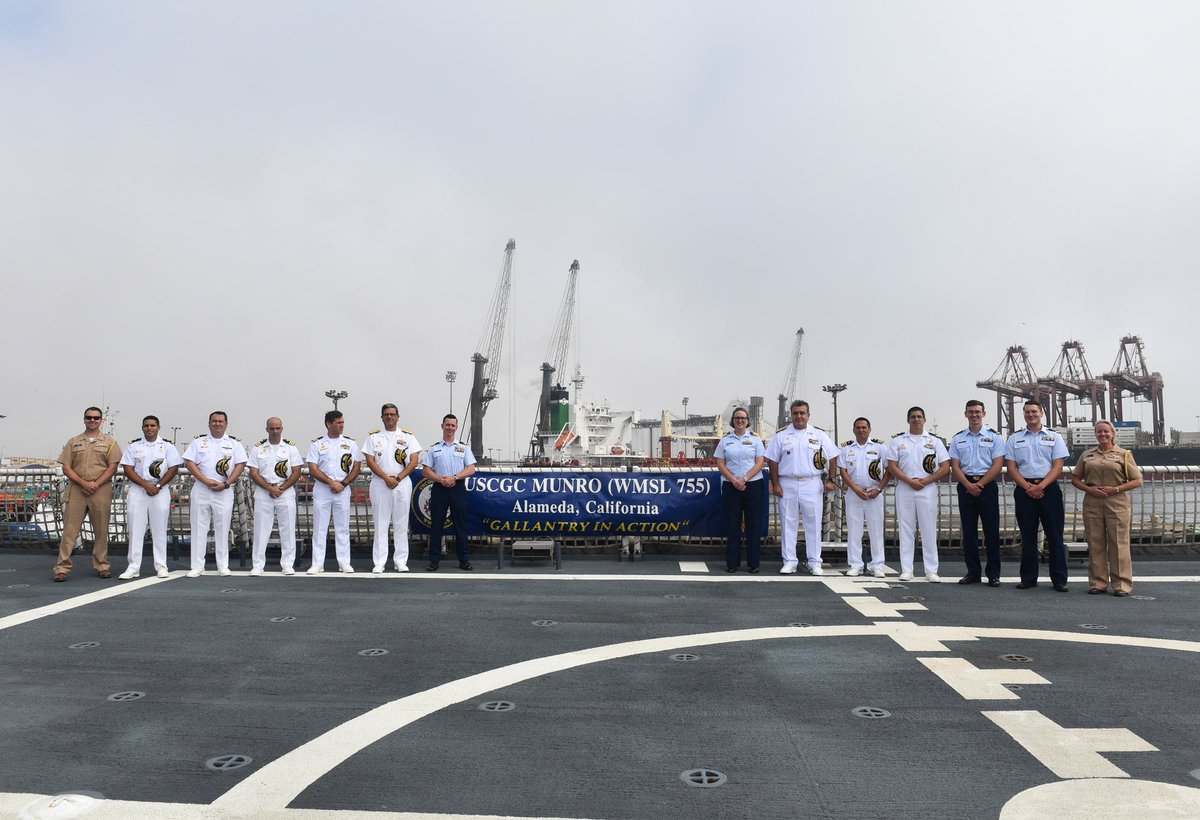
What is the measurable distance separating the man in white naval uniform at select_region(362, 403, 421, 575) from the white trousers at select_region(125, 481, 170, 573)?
2.24 meters

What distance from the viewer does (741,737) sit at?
3436mm

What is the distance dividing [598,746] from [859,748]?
1149 millimetres

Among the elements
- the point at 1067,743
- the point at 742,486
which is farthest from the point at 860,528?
the point at 1067,743

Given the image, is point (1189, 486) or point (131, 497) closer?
point (131, 497)

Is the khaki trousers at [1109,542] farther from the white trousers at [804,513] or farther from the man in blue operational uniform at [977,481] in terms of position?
the white trousers at [804,513]

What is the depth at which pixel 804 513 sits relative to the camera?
8734mm

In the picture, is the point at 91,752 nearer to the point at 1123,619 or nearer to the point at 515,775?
the point at 515,775

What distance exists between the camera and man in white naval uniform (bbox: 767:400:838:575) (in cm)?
862

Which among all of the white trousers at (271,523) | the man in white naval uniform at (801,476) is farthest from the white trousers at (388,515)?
the man in white naval uniform at (801,476)

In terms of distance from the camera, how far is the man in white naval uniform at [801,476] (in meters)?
8.62

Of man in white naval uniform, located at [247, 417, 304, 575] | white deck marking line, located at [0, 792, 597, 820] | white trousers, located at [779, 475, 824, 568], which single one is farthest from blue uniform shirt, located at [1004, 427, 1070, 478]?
man in white naval uniform, located at [247, 417, 304, 575]

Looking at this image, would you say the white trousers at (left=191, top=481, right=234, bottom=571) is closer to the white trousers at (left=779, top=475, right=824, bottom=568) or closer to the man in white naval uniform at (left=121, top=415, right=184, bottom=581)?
the man in white naval uniform at (left=121, top=415, right=184, bottom=581)

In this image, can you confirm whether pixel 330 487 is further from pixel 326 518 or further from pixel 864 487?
pixel 864 487

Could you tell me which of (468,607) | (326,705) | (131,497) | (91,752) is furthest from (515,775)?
(131,497)
